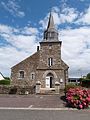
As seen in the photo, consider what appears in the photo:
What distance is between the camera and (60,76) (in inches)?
1382

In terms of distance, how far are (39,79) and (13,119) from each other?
27.0 meters

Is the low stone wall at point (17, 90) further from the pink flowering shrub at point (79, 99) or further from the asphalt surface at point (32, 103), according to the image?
the pink flowering shrub at point (79, 99)

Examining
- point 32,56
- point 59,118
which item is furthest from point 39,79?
point 59,118

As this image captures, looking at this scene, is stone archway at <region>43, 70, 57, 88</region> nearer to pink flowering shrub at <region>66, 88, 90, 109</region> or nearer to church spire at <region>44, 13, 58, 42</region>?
church spire at <region>44, 13, 58, 42</region>

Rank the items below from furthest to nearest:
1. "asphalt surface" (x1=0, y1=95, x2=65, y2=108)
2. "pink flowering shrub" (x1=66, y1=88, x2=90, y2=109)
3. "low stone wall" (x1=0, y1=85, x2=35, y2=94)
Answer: "low stone wall" (x1=0, y1=85, x2=35, y2=94) → "asphalt surface" (x1=0, y1=95, x2=65, y2=108) → "pink flowering shrub" (x1=66, y1=88, x2=90, y2=109)

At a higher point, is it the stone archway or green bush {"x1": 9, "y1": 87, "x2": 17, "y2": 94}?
the stone archway

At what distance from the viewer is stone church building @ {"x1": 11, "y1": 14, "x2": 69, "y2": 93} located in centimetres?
3531

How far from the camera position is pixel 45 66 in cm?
3562

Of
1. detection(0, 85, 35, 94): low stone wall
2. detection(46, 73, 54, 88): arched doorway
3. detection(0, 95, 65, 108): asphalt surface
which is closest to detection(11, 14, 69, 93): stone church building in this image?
detection(46, 73, 54, 88): arched doorway

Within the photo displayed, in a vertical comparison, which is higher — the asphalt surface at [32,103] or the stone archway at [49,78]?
the stone archway at [49,78]

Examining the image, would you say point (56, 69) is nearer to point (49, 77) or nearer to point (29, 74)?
point (49, 77)

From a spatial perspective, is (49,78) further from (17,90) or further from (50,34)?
(17,90)

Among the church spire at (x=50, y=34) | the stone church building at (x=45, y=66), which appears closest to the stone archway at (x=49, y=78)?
the stone church building at (x=45, y=66)

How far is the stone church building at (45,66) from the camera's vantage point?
35312mm
